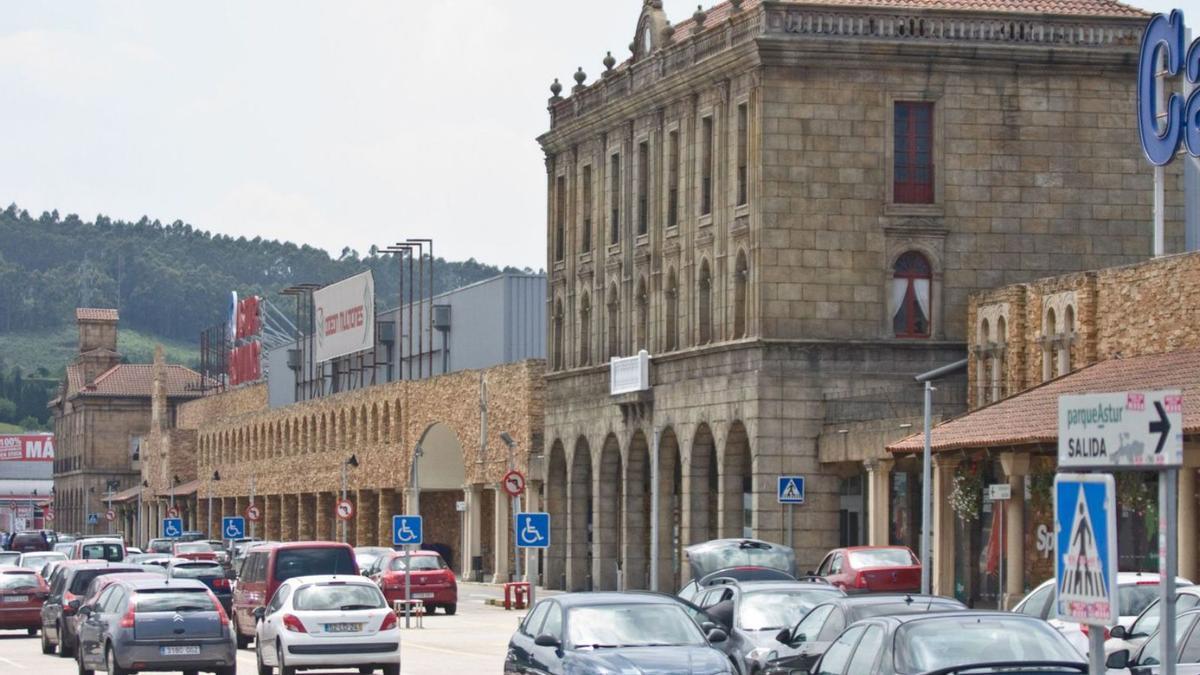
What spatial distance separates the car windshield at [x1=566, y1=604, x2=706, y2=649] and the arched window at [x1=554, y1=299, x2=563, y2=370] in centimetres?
4732

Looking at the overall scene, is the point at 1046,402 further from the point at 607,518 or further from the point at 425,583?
the point at 607,518

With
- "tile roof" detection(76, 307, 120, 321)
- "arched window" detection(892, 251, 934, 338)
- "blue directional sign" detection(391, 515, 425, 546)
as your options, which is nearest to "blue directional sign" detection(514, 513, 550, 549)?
"blue directional sign" detection(391, 515, 425, 546)

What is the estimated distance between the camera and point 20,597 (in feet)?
157

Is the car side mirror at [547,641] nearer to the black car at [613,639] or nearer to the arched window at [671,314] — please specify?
the black car at [613,639]

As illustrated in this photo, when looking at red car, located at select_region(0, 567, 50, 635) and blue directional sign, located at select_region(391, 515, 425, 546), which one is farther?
blue directional sign, located at select_region(391, 515, 425, 546)

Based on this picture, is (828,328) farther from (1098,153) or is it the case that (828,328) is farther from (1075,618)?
(1075,618)

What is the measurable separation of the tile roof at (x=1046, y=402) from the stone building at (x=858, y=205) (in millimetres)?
8049

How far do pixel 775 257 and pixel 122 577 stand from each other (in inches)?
965

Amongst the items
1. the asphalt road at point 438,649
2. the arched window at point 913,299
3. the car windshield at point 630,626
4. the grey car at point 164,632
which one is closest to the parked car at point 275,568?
the asphalt road at point 438,649

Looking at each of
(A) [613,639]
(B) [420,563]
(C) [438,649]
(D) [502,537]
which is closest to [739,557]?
(C) [438,649]

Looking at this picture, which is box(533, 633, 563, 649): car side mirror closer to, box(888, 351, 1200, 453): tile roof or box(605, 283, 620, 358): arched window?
box(888, 351, 1200, 453): tile roof

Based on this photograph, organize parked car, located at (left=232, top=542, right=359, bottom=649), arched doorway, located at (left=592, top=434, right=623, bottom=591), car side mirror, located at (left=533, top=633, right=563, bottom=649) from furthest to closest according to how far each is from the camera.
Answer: arched doorway, located at (left=592, top=434, right=623, bottom=591), parked car, located at (left=232, top=542, right=359, bottom=649), car side mirror, located at (left=533, top=633, right=563, bottom=649)

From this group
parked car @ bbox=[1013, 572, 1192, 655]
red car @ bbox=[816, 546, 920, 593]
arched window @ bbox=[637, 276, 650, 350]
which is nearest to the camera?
parked car @ bbox=[1013, 572, 1192, 655]

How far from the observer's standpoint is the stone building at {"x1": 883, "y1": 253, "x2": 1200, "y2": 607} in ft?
132
